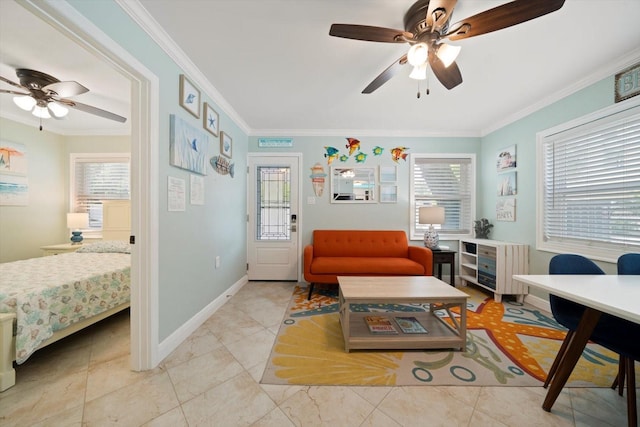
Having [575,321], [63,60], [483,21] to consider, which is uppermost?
[63,60]

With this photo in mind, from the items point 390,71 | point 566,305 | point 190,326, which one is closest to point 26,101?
point 190,326

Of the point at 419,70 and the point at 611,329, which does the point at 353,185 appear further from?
the point at 611,329

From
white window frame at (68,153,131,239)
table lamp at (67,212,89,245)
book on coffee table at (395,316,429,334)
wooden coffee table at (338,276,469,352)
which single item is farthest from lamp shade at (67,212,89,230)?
book on coffee table at (395,316,429,334)

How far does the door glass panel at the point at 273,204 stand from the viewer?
3.71 metres

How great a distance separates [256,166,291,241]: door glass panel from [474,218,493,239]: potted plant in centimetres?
296

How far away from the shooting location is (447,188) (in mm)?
3738

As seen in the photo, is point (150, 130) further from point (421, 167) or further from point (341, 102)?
point (421, 167)

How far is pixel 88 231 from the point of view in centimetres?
368

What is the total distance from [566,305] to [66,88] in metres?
4.34

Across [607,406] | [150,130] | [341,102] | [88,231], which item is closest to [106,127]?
[88,231]

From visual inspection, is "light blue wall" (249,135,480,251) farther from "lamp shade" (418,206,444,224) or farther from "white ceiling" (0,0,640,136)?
"white ceiling" (0,0,640,136)

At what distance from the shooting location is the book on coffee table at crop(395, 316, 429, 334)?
6.27ft

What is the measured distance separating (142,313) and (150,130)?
4.18 ft

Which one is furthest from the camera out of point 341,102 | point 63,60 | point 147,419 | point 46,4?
point 341,102
